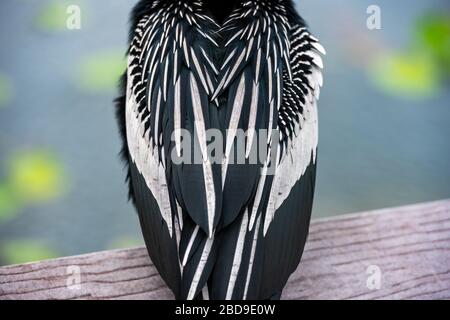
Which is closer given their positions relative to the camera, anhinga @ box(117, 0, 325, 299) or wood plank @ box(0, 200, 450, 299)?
anhinga @ box(117, 0, 325, 299)

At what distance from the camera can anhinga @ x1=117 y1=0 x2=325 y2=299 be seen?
85.9 inches

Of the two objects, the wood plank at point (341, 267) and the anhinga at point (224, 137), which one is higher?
the anhinga at point (224, 137)

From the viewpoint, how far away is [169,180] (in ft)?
7.48

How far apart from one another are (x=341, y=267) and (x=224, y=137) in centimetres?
72

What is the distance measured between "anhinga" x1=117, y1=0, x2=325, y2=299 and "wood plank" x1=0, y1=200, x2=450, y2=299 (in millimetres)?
163

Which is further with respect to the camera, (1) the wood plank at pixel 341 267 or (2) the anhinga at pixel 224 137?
(1) the wood plank at pixel 341 267

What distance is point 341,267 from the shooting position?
2.62 m

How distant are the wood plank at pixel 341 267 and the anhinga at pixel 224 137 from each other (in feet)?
0.54

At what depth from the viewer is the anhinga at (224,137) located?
2.18 metres

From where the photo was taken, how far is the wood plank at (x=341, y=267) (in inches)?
95.8

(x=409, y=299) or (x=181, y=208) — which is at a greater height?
(x=181, y=208)

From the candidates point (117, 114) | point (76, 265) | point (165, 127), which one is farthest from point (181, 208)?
point (117, 114)

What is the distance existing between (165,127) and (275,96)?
388 millimetres

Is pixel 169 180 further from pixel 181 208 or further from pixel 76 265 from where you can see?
pixel 76 265
